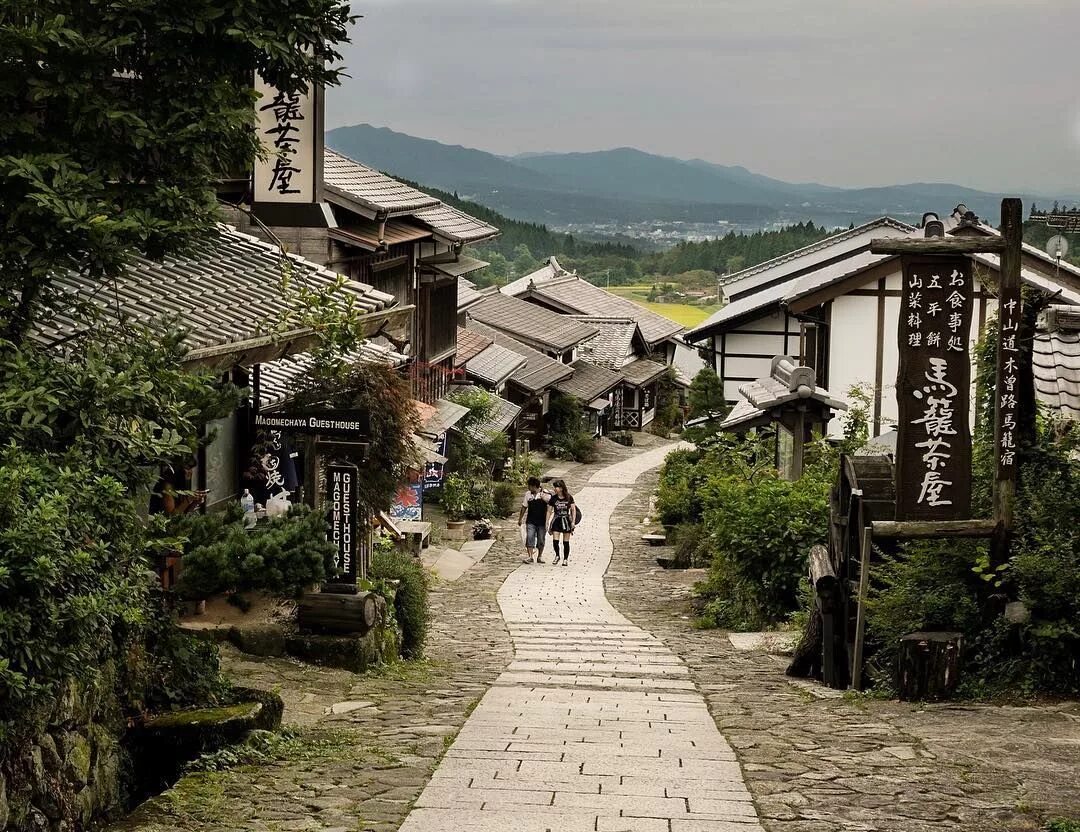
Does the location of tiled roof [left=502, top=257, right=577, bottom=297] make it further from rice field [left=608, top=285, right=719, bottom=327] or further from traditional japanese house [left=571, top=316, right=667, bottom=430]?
rice field [left=608, top=285, right=719, bottom=327]

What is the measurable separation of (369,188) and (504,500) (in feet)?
48.0

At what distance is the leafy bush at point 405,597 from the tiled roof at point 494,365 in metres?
29.9

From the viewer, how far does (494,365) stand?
48.8 m

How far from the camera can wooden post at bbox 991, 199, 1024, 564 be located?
11.0 metres

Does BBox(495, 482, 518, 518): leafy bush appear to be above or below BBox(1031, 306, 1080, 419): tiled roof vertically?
below

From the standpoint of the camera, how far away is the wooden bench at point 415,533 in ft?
90.7

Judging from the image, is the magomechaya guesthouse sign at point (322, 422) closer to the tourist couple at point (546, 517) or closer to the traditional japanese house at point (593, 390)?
the tourist couple at point (546, 517)

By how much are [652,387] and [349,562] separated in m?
60.2

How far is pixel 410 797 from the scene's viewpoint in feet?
25.2

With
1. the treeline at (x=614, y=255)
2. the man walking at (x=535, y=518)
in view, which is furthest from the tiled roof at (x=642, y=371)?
the treeline at (x=614, y=255)

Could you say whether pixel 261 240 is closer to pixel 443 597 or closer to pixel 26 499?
pixel 26 499

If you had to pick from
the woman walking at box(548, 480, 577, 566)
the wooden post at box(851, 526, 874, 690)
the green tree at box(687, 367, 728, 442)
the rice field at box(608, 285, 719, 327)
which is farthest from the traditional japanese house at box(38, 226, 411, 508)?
the rice field at box(608, 285, 719, 327)

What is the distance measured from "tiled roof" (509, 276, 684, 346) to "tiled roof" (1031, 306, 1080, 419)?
57283 millimetres

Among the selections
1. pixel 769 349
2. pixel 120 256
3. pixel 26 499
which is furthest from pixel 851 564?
pixel 769 349
